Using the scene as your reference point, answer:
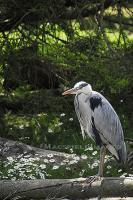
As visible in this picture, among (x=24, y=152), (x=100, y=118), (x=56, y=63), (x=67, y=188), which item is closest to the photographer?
(x=67, y=188)

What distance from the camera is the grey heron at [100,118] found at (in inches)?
285

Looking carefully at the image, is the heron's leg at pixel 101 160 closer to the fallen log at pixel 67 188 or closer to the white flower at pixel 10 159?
the fallen log at pixel 67 188

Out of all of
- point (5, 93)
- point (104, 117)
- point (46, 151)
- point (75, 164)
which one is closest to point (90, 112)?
point (104, 117)

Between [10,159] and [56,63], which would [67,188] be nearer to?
[10,159]

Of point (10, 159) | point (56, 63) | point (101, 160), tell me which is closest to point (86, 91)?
point (101, 160)

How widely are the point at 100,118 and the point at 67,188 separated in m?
1.20

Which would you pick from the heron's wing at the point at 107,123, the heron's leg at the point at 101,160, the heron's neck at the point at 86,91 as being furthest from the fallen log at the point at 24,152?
the heron's neck at the point at 86,91

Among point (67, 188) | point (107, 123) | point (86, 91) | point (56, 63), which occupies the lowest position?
point (67, 188)

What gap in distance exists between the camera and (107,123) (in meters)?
7.29

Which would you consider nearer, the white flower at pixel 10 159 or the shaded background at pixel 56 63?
the white flower at pixel 10 159

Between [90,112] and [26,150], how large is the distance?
67.2 inches

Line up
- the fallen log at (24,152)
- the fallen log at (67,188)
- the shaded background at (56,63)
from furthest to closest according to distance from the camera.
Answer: the shaded background at (56,63)
the fallen log at (24,152)
the fallen log at (67,188)

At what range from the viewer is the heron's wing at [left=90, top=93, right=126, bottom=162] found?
23.7 feet

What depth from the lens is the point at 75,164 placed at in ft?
26.7
